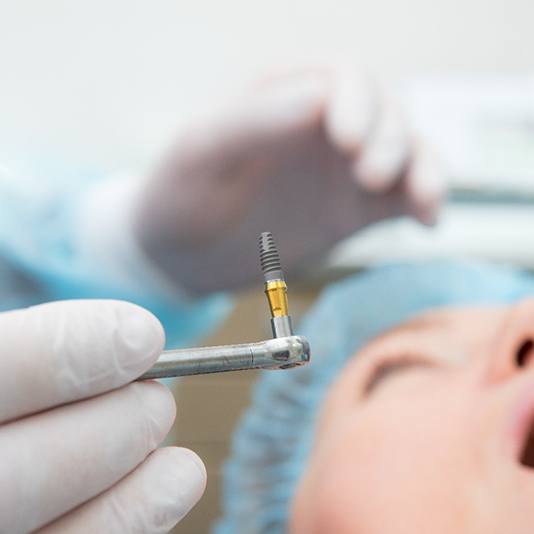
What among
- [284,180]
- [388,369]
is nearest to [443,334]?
[388,369]

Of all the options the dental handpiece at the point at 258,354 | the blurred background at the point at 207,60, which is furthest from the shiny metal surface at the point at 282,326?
the blurred background at the point at 207,60

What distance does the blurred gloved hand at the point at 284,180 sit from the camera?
983 millimetres

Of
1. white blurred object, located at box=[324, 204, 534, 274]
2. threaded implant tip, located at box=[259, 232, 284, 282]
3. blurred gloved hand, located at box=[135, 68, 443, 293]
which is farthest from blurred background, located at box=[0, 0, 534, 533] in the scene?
threaded implant tip, located at box=[259, 232, 284, 282]

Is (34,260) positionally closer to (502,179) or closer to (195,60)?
(195,60)

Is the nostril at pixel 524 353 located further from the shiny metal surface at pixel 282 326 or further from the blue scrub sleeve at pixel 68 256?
the blue scrub sleeve at pixel 68 256

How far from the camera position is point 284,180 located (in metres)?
1.18

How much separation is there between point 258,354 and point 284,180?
0.72 meters

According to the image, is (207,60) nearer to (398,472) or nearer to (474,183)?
(474,183)

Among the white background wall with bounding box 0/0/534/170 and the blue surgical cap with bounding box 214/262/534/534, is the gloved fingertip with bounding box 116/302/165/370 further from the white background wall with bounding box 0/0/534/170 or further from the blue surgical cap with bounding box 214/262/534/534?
the white background wall with bounding box 0/0/534/170

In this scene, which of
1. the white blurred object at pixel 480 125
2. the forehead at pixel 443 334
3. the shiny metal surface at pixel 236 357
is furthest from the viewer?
the white blurred object at pixel 480 125

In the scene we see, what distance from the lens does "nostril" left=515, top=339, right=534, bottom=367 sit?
739 mm

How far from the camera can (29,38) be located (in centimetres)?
190

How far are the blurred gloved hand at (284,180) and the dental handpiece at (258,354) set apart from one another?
45cm

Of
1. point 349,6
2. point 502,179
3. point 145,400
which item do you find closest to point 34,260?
point 145,400
